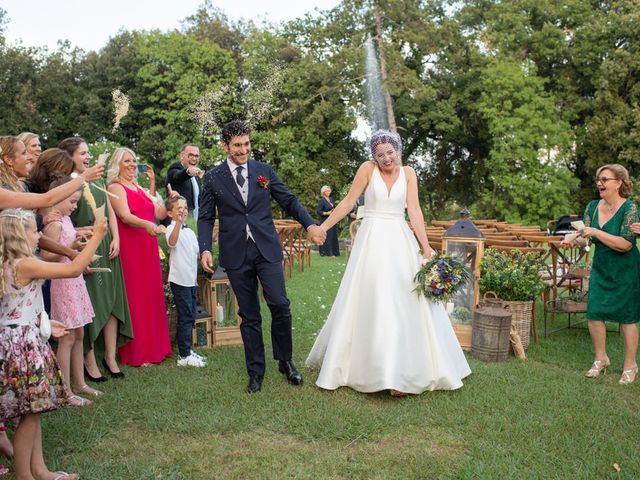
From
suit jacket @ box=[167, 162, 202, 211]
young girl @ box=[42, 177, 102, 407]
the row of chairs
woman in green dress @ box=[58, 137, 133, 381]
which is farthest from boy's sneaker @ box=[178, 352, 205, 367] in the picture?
the row of chairs

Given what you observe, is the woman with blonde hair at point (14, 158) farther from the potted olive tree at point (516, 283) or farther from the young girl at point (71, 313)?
the potted olive tree at point (516, 283)

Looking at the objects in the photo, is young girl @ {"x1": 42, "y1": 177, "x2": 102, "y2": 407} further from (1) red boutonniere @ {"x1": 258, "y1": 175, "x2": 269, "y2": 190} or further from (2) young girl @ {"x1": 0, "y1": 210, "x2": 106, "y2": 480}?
(1) red boutonniere @ {"x1": 258, "y1": 175, "x2": 269, "y2": 190}

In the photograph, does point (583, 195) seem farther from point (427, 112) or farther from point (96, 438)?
point (96, 438)

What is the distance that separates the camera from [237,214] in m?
4.73

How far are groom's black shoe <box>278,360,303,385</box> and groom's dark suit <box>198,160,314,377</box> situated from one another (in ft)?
0.85

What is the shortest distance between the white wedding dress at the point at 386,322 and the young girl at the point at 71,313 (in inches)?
74.2

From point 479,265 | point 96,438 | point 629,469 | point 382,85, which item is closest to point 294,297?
point 479,265

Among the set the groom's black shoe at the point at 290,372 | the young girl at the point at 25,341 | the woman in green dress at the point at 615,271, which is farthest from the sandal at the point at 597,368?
the young girl at the point at 25,341

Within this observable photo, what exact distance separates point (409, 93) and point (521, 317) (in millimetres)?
20916

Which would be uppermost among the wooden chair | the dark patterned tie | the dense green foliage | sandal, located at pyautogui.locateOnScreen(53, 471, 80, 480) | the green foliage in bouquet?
the dense green foliage

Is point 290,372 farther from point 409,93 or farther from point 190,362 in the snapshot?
point 409,93

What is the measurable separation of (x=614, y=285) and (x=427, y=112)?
22637 mm

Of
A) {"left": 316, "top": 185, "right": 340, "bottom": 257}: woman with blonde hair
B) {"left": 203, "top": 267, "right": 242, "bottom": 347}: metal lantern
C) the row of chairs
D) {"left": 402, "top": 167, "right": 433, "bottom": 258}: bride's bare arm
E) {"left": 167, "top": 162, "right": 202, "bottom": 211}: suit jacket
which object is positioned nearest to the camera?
{"left": 402, "top": 167, "right": 433, "bottom": 258}: bride's bare arm

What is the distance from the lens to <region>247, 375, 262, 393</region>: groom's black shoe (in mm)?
4715
